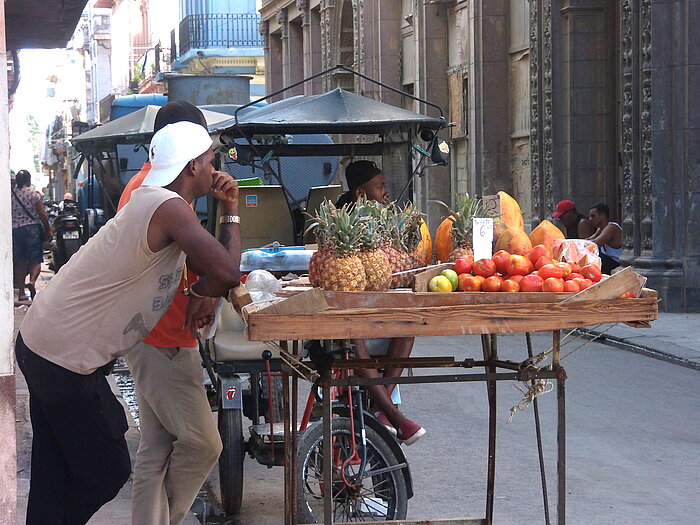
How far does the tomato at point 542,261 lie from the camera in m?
4.34

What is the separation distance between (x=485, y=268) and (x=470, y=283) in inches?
4.9

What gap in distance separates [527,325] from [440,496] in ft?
8.67

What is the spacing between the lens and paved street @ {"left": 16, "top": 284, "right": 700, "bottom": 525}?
6.05m

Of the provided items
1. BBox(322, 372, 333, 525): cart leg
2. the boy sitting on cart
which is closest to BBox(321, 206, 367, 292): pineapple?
BBox(322, 372, 333, 525): cart leg

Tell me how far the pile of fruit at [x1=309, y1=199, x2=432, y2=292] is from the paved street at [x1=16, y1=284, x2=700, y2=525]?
1.92 meters

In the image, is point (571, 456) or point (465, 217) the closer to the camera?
point (465, 217)

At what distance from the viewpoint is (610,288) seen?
4.03m

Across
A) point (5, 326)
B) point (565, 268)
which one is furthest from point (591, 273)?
point (5, 326)

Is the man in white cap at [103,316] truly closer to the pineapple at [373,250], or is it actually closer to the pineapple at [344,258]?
the pineapple at [344,258]

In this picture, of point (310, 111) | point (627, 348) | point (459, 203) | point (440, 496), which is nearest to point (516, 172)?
point (627, 348)

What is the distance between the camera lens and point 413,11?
25.1 metres

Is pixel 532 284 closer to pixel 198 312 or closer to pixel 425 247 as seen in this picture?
pixel 425 247

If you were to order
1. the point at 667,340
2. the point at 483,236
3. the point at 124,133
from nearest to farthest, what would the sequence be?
the point at 483,236, the point at 667,340, the point at 124,133

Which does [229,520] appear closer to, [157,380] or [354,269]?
[157,380]
